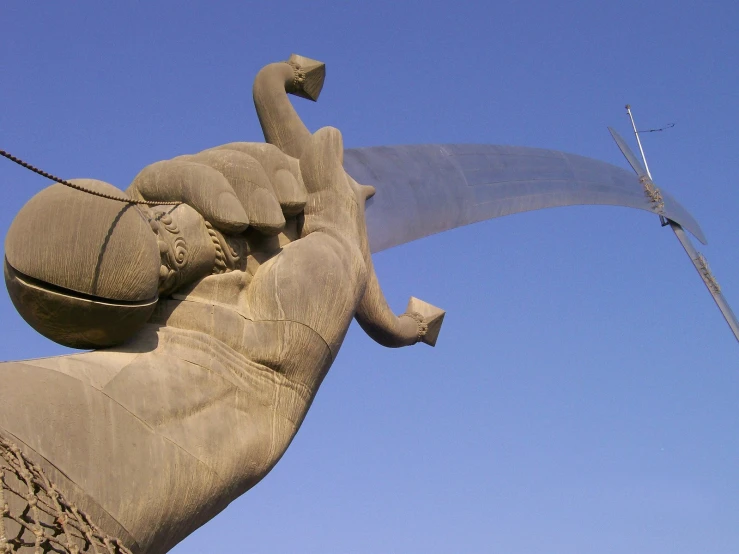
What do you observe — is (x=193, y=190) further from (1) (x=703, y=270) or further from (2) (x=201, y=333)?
(1) (x=703, y=270)

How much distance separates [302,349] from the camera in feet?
16.0

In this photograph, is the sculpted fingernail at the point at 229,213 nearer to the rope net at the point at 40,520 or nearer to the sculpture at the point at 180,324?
the sculpture at the point at 180,324

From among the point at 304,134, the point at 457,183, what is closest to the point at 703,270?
the point at 457,183

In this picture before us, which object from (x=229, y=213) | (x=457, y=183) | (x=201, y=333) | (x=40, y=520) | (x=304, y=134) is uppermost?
(x=457, y=183)

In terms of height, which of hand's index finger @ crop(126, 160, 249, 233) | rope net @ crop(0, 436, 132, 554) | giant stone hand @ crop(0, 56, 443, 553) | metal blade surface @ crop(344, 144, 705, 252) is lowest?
rope net @ crop(0, 436, 132, 554)

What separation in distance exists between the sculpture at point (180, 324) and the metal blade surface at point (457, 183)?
3.21ft

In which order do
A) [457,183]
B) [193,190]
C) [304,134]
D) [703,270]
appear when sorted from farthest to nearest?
1. [703,270]
2. [457,183]
3. [304,134]
4. [193,190]

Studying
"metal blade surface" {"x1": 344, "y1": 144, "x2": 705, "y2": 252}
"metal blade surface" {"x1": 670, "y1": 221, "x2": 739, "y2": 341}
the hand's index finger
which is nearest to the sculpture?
the hand's index finger

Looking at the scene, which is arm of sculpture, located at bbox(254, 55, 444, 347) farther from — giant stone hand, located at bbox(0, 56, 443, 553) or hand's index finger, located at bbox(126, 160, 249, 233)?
hand's index finger, located at bbox(126, 160, 249, 233)

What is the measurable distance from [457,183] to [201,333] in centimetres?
407

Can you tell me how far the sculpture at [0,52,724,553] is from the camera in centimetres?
377

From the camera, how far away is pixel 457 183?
822 centimetres

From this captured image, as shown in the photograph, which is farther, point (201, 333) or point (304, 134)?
point (304, 134)

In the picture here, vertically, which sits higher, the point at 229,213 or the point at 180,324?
the point at 229,213
